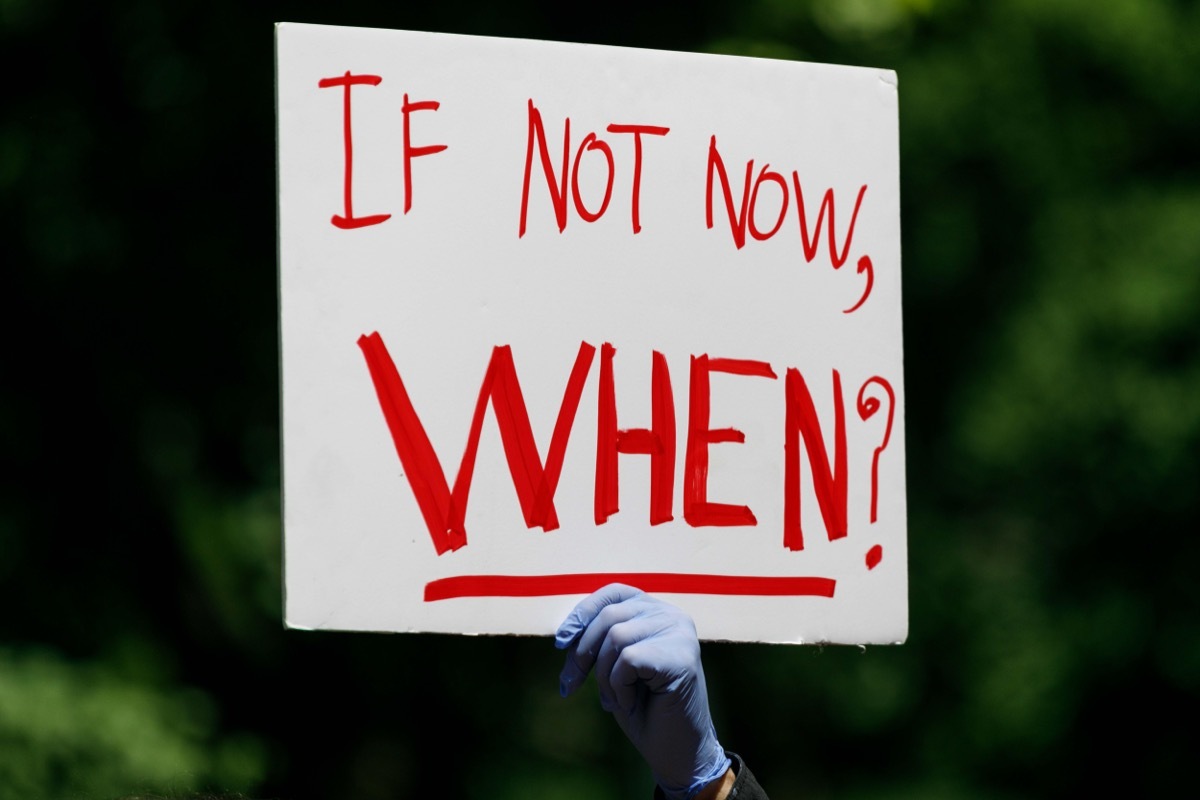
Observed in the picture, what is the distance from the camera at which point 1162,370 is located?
3346 mm

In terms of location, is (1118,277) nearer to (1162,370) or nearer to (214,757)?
(1162,370)

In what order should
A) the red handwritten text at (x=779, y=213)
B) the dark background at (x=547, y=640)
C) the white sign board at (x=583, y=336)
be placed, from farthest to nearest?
the dark background at (x=547, y=640) → the red handwritten text at (x=779, y=213) → the white sign board at (x=583, y=336)

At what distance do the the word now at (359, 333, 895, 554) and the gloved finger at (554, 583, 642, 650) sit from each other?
7 centimetres

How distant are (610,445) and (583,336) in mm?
104

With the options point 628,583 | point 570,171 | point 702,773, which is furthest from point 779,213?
point 702,773

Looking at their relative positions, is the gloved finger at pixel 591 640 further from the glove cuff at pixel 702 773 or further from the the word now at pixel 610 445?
the glove cuff at pixel 702 773

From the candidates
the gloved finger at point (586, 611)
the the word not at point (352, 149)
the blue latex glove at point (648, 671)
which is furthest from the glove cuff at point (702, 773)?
the the word not at point (352, 149)

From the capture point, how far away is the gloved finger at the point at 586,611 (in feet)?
4.58

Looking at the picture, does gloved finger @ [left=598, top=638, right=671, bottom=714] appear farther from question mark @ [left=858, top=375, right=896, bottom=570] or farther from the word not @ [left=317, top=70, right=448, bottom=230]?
the word not @ [left=317, top=70, right=448, bottom=230]

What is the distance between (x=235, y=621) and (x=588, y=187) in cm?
199

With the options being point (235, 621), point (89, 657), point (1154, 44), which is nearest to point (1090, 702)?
point (1154, 44)

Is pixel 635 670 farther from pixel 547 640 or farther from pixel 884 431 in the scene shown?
pixel 547 640

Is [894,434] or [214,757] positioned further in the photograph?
[214,757]

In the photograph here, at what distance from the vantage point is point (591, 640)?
140 centimetres
